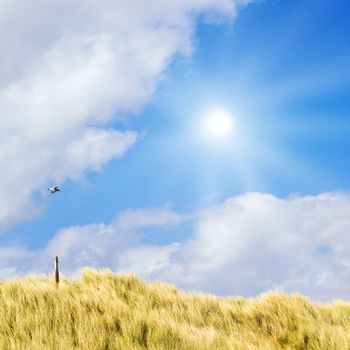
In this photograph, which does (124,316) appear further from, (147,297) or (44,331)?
(147,297)

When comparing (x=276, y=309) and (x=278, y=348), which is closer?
(x=278, y=348)

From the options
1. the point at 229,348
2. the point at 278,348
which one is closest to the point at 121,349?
the point at 229,348

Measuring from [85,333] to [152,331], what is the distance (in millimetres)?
1281

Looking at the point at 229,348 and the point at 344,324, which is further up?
the point at 344,324

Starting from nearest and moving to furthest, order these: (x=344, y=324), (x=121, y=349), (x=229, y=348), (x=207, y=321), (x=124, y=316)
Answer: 1. (x=121, y=349)
2. (x=229, y=348)
3. (x=124, y=316)
4. (x=207, y=321)
5. (x=344, y=324)

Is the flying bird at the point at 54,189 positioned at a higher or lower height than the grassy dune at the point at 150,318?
higher

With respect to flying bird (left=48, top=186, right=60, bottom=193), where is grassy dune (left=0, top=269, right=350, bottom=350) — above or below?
below

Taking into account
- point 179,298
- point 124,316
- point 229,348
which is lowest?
point 229,348

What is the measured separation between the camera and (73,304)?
11.1 meters

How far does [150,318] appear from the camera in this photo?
10969 millimetres

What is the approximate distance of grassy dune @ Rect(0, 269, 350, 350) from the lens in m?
9.75

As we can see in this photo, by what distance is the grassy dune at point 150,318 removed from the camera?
32.0ft

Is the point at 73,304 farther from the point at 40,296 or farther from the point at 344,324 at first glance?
the point at 344,324

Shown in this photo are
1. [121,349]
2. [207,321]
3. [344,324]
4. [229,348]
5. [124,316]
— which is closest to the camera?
[121,349]
